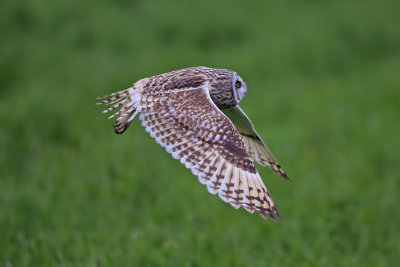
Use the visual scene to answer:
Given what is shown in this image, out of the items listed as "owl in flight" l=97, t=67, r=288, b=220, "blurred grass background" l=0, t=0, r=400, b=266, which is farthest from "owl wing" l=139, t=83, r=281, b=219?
"blurred grass background" l=0, t=0, r=400, b=266

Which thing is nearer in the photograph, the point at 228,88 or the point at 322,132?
the point at 228,88

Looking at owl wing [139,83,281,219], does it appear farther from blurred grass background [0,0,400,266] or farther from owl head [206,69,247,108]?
blurred grass background [0,0,400,266]

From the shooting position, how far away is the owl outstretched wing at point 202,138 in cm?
288

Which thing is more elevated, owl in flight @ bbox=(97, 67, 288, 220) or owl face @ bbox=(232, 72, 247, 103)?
owl face @ bbox=(232, 72, 247, 103)

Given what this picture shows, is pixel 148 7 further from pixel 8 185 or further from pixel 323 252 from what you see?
pixel 323 252

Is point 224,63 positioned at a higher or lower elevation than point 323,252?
higher

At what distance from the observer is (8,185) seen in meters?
6.12

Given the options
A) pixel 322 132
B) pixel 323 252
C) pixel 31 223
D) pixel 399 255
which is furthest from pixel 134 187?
pixel 322 132

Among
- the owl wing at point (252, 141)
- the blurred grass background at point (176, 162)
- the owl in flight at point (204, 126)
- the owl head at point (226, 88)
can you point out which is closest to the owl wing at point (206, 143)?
the owl in flight at point (204, 126)

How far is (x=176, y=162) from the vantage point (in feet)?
24.2

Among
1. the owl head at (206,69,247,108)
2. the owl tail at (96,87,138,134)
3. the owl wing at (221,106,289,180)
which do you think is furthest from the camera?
the owl wing at (221,106,289,180)

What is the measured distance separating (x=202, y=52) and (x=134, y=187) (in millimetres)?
4036

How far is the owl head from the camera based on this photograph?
3.46 m

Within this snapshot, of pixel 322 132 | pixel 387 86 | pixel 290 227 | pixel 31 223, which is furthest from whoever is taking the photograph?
pixel 387 86
